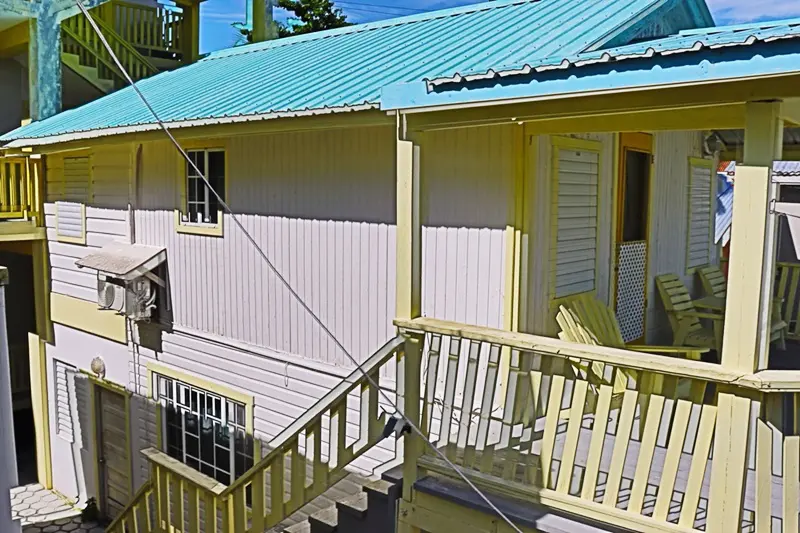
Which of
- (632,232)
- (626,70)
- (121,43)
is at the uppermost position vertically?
(121,43)

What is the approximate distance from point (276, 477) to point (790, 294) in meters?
7.74

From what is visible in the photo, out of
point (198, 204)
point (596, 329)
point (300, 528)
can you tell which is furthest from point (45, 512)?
point (596, 329)

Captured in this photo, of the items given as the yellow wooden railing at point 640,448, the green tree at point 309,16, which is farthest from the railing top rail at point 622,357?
the green tree at point 309,16

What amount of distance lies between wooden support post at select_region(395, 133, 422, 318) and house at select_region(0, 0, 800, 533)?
0.05 ft

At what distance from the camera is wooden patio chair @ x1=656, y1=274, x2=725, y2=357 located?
782cm

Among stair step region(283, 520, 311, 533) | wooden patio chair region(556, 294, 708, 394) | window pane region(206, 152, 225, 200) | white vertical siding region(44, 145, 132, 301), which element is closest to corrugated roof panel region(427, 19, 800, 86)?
wooden patio chair region(556, 294, 708, 394)

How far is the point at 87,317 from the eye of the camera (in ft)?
34.2

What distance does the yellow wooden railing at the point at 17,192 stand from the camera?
10.8 metres

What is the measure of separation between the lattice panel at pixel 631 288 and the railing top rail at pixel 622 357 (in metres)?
3.20

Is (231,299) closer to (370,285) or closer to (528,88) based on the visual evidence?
(370,285)

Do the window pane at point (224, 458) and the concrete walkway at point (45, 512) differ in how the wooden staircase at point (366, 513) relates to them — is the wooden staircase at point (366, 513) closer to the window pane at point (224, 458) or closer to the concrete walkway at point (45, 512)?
the window pane at point (224, 458)

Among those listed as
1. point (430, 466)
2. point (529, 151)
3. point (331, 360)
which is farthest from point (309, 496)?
point (529, 151)

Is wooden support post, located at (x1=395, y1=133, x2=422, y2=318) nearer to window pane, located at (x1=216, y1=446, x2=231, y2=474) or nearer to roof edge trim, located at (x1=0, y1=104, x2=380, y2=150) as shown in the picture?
roof edge trim, located at (x1=0, y1=104, x2=380, y2=150)

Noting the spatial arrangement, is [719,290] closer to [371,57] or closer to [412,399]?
[371,57]
